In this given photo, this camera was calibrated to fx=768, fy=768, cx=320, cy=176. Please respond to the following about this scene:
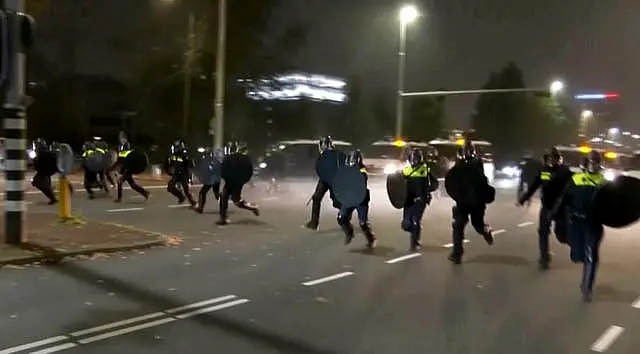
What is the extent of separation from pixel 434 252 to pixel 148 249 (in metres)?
4.69

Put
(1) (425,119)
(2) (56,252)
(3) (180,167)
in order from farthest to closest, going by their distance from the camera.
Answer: (1) (425,119) < (3) (180,167) < (2) (56,252)

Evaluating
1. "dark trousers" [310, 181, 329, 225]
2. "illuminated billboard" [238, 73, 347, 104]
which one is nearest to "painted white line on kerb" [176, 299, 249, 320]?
"dark trousers" [310, 181, 329, 225]

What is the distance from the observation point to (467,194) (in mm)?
11422

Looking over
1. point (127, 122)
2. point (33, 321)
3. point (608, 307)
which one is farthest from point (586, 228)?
point (127, 122)

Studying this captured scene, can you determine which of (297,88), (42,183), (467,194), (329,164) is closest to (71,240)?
(329,164)

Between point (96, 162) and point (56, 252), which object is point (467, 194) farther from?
point (96, 162)

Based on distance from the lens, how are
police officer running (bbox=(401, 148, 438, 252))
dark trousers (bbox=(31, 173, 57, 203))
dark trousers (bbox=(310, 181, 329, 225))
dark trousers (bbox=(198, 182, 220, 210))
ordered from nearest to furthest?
1. police officer running (bbox=(401, 148, 438, 252))
2. dark trousers (bbox=(310, 181, 329, 225))
3. dark trousers (bbox=(198, 182, 220, 210))
4. dark trousers (bbox=(31, 173, 57, 203))

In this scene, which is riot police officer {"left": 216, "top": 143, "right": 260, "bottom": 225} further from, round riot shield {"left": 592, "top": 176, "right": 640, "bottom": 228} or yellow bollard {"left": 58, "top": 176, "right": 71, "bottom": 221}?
round riot shield {"left": 592, "top": 176, "right": 640, "bottom": 228}

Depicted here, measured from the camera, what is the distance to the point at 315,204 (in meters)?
13.8

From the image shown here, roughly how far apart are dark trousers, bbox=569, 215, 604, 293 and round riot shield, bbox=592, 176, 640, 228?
0.14 m

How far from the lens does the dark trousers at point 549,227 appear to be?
10758mm

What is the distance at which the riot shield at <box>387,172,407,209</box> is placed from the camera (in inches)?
494

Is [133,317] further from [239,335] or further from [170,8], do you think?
[170,8]

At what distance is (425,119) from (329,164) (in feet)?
170
